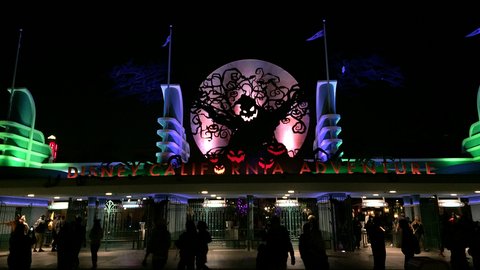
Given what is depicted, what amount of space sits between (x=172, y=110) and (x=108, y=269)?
15.8 meters

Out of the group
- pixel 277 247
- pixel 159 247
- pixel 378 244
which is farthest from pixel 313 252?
pixel 159 247

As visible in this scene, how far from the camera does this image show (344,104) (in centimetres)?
3553

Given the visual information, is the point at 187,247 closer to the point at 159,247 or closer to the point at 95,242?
the point at 159,247


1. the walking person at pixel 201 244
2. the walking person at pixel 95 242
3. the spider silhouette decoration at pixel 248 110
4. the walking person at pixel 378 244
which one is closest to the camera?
the walking person at pixel 201 244

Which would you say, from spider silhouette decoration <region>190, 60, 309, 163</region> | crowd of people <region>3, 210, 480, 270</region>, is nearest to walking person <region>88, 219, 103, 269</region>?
crowd of people <region>3, 210, 480, 270</region>

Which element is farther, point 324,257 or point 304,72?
point 304,72

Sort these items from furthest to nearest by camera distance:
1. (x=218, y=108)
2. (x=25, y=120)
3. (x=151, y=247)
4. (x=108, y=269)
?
1. (x=218, y=108)
2. (x=25, y=120)
3. (x=108, y=269)
4. (x=151, y=247)

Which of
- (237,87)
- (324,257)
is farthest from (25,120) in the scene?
(324,257)

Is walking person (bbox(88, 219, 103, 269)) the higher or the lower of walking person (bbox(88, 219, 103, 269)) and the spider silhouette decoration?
the lower

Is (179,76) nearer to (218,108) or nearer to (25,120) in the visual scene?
(218,108)

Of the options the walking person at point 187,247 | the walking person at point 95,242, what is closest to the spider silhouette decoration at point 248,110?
the walking person at point 95,242

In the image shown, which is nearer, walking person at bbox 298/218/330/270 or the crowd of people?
the crowd of people

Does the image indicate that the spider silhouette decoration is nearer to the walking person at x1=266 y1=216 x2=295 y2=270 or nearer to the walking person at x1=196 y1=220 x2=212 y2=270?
the walking person at x1=196 y1=220 x2=212 y2=270

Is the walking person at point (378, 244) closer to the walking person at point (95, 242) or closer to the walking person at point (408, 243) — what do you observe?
the walking person at point (408, 243)
